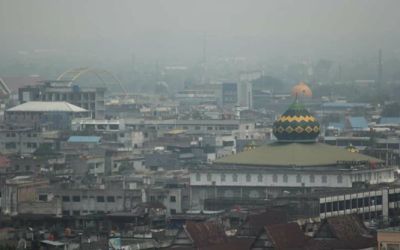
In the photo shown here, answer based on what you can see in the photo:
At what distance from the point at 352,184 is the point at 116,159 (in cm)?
1296

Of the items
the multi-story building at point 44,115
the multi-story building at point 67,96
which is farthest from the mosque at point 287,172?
the multi-story building at point 67,96

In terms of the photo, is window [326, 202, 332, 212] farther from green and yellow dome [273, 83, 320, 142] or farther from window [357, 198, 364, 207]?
green and yellow dome [273, 83, 320, 142]

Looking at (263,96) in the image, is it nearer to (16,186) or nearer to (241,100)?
(241,100)

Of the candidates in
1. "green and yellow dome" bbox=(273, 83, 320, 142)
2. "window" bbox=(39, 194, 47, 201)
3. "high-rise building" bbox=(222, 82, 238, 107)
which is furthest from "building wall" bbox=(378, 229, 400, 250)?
"high-rise building" bbox=(222, 82, 238, 107)

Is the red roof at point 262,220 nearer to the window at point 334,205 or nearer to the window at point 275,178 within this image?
the window at point 334,205

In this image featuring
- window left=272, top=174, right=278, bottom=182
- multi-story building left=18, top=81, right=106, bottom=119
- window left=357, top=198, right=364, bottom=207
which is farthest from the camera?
multi-story building left=18, top=81, right=106, bottom=119

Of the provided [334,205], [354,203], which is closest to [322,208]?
[334,205]

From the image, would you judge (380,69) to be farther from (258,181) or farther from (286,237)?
(286,237)

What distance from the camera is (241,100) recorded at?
103m

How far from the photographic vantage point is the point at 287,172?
1879 inches

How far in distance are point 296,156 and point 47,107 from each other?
30605 millimetres

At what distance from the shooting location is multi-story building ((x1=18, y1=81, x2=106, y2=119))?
8225 cm

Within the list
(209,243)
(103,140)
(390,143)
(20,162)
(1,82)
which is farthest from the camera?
(1,82)

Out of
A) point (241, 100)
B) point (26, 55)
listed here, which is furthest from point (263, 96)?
point (26, 55)
